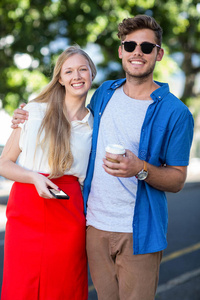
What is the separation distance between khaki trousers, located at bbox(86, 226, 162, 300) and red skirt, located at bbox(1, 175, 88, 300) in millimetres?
135

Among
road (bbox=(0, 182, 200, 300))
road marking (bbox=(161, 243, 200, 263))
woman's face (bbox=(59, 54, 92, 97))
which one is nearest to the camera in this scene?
woman's face (bbox=(59, 54, 92, 97))

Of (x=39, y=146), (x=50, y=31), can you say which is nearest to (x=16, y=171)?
(x=39, y=146)

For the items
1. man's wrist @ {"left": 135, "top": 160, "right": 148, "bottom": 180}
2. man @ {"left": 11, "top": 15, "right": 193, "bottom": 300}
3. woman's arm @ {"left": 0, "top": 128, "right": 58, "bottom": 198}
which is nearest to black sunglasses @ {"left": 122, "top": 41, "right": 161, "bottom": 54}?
man @ {"left": 11, "top": 15, "right": 193, "bottom": 300}

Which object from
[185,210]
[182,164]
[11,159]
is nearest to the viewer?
[182,164]

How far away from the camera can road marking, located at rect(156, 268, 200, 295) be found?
4.32 m

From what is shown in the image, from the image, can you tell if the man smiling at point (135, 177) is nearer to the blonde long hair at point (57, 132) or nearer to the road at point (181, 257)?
the blonde long hair at point (57, 132)

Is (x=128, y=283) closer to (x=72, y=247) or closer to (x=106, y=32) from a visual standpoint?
(x=72, y=247)

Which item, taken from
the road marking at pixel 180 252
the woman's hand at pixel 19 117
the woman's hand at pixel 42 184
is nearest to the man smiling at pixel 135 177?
the woman's hand at pixel 42 184

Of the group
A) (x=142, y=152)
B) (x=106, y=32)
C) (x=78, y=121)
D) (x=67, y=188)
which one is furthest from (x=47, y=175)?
(x=106, y=32)

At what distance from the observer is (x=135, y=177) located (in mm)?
2396

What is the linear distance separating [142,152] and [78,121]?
49cm

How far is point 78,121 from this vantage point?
8.36 ft

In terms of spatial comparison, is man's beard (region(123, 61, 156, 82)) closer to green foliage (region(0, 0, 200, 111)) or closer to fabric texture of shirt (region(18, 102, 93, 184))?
fabric texture of shirt (region(18, 102, 93, 184))

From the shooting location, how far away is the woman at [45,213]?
2367 millimetres
